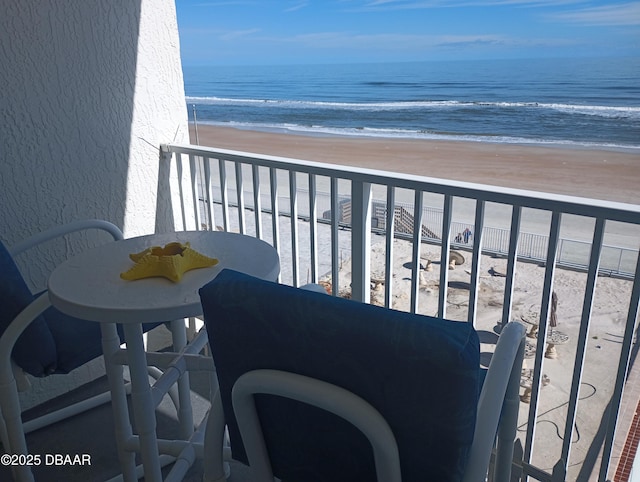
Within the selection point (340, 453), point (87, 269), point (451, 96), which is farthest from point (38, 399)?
point (451, 96)

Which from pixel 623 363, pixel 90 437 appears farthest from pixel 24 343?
pixel 623 363

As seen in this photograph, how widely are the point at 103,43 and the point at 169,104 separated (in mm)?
423

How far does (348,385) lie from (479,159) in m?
13.1

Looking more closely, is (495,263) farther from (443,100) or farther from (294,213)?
(443,100)

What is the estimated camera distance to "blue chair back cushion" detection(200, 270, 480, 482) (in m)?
0.62

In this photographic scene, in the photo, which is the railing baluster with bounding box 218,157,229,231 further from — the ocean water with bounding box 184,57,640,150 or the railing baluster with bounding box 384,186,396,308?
the ocean water with bounding box 184,57,640,150

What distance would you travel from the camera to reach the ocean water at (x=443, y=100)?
14875 millimetres

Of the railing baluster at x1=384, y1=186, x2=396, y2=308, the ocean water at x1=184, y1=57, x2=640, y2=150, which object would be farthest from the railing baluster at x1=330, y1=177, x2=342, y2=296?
the ocean water at x1=184, y1=57, x2=640, y2=150

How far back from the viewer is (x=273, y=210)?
7.66 ft

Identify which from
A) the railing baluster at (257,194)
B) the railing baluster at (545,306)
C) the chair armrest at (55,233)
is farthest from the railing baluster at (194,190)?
the railing baluster at (545,306)

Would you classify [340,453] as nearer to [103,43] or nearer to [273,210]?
[273,210]

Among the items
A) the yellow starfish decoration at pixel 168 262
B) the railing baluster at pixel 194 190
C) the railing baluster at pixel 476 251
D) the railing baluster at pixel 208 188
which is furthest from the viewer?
the railing baluster at pixel 194 190

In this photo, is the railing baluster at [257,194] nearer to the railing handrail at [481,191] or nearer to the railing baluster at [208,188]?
the railing handrail at [481,191]

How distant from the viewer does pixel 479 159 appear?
12930 millimetres
